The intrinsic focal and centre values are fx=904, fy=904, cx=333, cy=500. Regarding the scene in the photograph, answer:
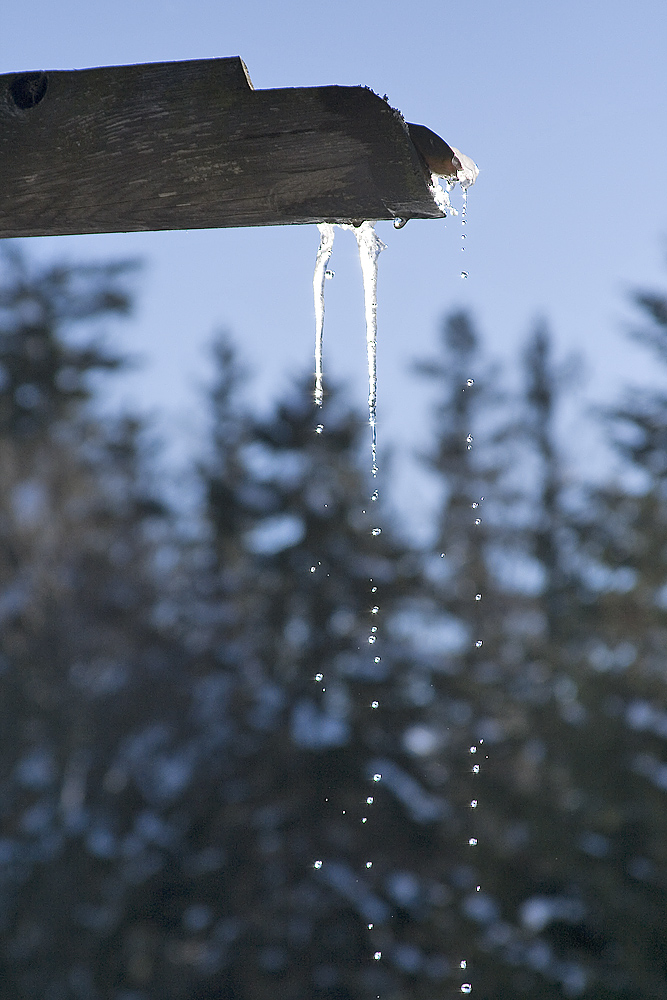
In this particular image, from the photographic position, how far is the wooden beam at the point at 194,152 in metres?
0.81

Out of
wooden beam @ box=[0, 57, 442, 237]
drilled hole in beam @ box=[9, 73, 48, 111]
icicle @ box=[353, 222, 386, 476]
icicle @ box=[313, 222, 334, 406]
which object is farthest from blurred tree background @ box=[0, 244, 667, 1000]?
drilled hole in beam @ box=[9, 73, 48, 111]

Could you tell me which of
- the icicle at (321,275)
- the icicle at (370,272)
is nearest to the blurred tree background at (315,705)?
the icicle at (321,275)

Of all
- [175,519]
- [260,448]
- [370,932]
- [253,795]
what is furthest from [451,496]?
[370,932]

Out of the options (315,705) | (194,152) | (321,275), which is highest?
(194,152)

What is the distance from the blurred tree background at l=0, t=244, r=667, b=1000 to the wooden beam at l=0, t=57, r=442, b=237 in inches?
287

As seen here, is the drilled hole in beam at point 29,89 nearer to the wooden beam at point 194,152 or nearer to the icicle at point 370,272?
the wooden beam at point 194,152

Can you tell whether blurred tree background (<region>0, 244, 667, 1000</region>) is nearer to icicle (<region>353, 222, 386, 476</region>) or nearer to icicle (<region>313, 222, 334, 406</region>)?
icicle (<region>313, 222, 334, 406</region>)

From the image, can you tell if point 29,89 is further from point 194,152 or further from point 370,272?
point 370,272

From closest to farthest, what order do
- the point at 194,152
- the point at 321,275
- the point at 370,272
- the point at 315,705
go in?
the point at 194,152, the point at 370,272, the point at 321,275, the point at 315,705

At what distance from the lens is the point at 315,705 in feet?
27.9

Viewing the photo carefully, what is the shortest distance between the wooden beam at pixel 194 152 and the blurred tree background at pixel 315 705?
7286 mm

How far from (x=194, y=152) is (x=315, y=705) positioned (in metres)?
7.99

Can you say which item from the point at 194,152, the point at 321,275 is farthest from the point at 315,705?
the point at 194,152

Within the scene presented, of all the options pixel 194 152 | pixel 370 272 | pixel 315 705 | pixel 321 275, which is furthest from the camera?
pixel 315 705
